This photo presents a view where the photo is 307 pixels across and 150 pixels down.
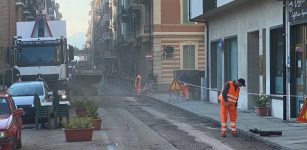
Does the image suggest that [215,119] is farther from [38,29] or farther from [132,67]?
[132,67]

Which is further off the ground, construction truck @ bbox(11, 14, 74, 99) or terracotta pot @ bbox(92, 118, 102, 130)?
construction truck @ bbox(11, 14, 74, 99)

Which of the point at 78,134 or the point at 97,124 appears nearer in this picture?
the point at 78,134

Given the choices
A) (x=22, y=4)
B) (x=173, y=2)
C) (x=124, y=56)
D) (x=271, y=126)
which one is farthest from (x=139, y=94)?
(x=124, y=56)

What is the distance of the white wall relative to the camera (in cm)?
2133

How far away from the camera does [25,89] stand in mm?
21766

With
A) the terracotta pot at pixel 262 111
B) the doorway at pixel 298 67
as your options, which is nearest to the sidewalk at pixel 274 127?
the terracotta pot at pixel 262 111

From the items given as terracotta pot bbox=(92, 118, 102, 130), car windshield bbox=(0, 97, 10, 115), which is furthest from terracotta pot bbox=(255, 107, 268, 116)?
car windshield bbox=(0, 97, 10, 115)

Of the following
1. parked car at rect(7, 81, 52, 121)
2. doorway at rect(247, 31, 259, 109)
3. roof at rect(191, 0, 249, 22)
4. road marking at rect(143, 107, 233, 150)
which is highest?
roof at rect(191, 0, 249, 22)

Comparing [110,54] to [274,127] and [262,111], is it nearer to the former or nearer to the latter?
[262,111]

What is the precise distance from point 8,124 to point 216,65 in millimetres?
19603

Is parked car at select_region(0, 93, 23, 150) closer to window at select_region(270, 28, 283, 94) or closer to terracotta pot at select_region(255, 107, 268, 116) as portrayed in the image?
terracotta pot at select_region(255, 107, 268, 116)

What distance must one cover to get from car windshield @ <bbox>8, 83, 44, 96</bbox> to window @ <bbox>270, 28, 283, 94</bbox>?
8.36 meters

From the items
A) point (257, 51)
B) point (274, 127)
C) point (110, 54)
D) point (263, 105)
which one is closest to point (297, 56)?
point (263, 105)

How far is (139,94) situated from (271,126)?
2611 centimetres
